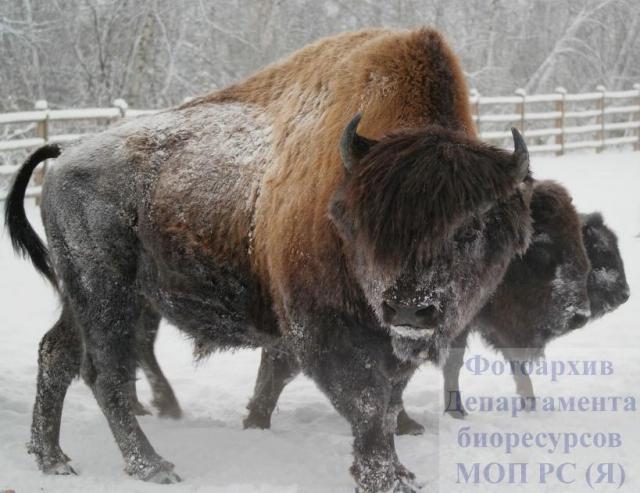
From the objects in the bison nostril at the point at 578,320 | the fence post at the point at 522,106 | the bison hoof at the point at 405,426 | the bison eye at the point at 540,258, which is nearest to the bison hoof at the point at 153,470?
the bison hoof at the point at 405,426

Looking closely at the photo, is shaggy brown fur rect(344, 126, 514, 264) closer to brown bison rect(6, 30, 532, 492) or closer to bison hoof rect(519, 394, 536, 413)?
brown bison rect(6, 30, 532, 492)

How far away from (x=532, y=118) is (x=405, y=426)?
16.9m

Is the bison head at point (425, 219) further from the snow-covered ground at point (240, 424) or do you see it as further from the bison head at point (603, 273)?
the bison head at point (603, 273)

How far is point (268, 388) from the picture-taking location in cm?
546

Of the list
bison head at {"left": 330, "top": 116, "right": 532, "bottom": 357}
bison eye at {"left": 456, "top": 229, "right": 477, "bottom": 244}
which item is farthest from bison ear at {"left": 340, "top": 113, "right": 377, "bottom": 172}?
bison eye at {"left": 456, "top": 229, "right": 477, "bottom": 244}

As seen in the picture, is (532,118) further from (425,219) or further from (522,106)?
(425,219)

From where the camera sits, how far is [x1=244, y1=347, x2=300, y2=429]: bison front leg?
213 inches

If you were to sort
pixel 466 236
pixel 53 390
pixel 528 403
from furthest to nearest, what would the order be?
pixel 528 403, pixel 53 390, pixel 466 236

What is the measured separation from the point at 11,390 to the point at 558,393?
3960 millimetres

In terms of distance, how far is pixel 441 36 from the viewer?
4.45 meters

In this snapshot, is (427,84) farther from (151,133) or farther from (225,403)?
(225,403)

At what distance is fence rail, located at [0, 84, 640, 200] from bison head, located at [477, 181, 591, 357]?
3.71m

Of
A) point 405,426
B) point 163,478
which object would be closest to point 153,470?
point 163,478

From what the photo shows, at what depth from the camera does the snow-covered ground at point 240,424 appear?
4.42 meters
